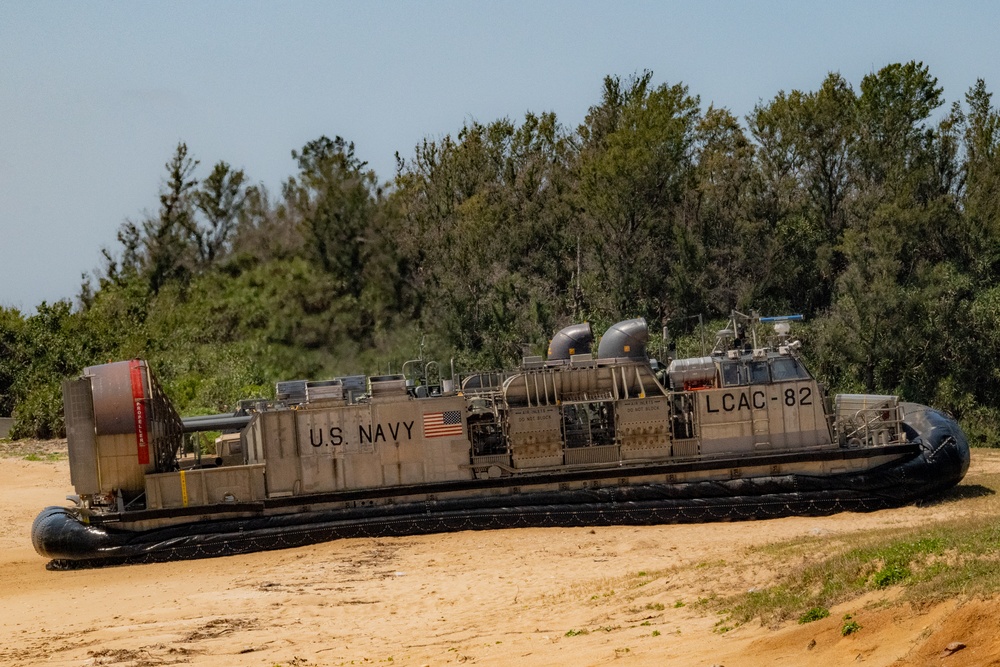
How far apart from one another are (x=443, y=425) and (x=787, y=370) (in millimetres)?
5736

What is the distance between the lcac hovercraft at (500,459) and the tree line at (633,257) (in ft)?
44.3

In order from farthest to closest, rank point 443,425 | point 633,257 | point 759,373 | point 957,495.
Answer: point 633,257, point 759,373, point 443,425, point 957,495

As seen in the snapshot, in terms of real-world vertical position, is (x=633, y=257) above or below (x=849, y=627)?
above

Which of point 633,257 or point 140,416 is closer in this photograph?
point 140,416

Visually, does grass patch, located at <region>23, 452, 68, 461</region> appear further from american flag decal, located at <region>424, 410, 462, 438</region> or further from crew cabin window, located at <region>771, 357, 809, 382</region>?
crew cabin window, located at <region>771, 357, 809, 382</region>

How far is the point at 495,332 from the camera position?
35.5 meters

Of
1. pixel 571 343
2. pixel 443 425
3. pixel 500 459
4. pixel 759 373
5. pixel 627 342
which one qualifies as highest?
pixel 571 343

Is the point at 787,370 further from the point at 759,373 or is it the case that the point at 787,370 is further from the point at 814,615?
the point at 814,615

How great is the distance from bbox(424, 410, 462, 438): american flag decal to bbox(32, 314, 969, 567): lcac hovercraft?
0.08 feet

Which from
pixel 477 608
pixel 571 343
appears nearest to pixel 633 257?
pixel 571 343

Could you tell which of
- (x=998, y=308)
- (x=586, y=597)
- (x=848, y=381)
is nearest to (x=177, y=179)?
(x=848, y=381)

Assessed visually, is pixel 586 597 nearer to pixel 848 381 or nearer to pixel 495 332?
pixel 848 381

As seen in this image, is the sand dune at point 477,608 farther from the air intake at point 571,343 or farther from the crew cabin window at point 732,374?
the air intake at point 571,343

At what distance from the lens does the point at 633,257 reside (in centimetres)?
3603
